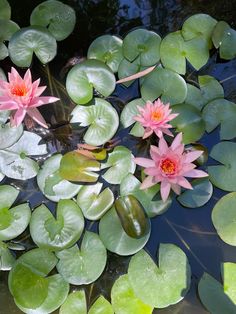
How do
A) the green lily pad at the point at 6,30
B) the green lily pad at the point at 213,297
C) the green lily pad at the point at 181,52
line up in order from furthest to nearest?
the green lily pad at the point at 6,30 < the green lily pad at the point at 181,52 < the green lily pad at the point at 213,297

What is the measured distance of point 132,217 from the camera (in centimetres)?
186

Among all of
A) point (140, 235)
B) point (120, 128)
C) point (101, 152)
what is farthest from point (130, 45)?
point (140, 235)

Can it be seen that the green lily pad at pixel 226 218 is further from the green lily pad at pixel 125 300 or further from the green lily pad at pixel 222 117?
the green lily pad at pixel 125 300

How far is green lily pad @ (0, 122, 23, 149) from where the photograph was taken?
2143mm

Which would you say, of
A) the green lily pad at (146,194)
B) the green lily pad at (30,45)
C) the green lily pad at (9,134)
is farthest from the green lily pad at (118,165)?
the green lily pad at (30,45)

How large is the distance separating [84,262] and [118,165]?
511mm

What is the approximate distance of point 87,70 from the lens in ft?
7.22

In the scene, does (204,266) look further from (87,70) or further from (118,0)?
(118,0)

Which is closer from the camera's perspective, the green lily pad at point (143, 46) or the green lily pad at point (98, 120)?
the green lily pad at point (98, 120)

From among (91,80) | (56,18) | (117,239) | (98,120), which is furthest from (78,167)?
(56,18)

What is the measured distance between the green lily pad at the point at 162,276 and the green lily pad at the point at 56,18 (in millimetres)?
1423

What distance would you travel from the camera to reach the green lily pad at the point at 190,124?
207 centimetres

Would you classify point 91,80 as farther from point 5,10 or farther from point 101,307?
point 101,307

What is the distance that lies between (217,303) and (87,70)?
1350 mm
